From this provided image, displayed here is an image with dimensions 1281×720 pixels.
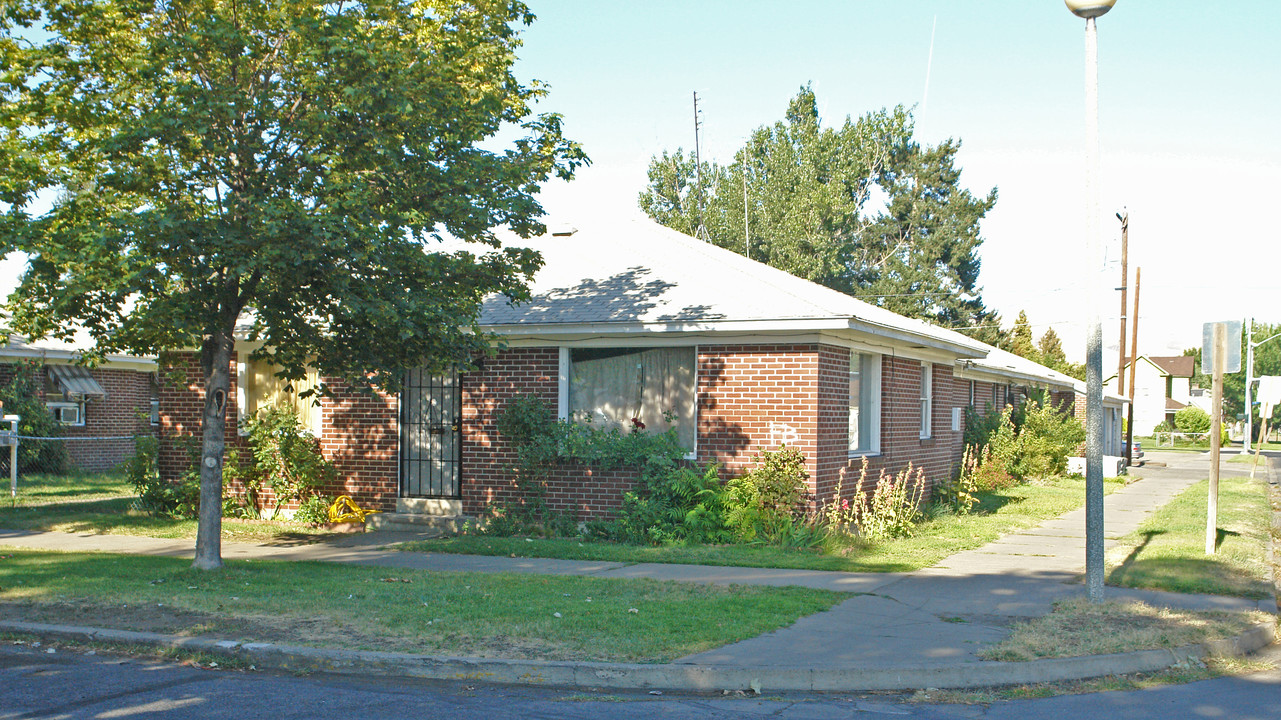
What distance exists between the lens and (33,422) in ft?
72.2

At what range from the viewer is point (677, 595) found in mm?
9359

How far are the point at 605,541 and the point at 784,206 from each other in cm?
3215

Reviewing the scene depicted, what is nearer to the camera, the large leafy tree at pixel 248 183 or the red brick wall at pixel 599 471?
the large leafy tree at pixel 248 183

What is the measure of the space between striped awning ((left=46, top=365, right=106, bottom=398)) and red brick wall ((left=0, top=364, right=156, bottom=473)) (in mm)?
238

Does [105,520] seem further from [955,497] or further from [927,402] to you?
[955,497]

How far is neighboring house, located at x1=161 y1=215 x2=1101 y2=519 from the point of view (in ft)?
42.8

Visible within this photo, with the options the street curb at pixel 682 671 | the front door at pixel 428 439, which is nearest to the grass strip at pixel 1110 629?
the street curb at pixel 682 671

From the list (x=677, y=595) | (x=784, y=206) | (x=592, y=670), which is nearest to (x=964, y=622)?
(x=677, y=595)

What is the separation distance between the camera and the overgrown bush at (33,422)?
2161 centimetres

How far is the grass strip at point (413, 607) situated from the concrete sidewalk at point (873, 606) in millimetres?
299

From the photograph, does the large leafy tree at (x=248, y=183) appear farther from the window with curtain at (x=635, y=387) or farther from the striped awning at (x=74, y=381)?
the striped awning at (x=74, y=381)

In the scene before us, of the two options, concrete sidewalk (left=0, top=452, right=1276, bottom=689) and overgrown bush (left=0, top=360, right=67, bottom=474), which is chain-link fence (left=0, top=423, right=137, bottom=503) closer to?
overgrown bush (left=0, top=360, right=67, bottom=474)

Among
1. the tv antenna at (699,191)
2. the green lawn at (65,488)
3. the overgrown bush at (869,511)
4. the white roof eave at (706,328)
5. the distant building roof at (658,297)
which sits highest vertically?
the tv antenna at (699,191)

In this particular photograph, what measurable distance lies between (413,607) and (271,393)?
8379 millimetres
